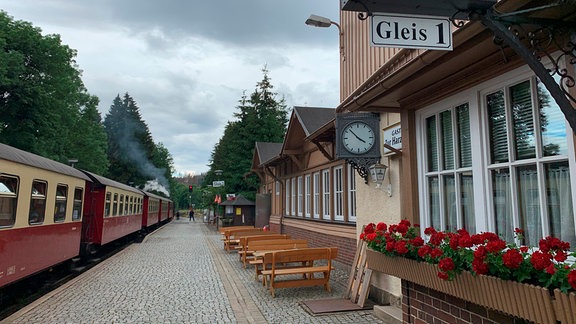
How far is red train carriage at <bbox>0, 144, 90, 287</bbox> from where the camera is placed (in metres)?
6.39

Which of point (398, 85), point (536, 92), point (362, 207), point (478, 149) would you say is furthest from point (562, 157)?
point (362, 207)

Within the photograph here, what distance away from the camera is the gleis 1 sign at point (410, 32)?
271cm

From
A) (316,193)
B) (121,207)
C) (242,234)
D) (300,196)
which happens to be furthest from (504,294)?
(121,207)

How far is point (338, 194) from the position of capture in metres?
10.6

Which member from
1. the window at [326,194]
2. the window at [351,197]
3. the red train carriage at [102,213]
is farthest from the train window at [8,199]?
the window at [326,194]

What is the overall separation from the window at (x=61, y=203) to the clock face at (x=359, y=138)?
648cm

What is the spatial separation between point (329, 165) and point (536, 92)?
26.2 ft

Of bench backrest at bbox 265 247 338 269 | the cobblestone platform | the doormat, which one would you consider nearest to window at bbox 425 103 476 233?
the cobblestone platform

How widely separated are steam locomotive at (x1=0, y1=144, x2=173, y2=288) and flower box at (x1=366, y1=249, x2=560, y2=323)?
6.33 metres

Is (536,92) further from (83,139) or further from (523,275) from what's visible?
(83,139)

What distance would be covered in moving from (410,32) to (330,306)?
4856 millimetres

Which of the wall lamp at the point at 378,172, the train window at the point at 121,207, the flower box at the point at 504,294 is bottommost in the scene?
the flower box at the point at 504,294

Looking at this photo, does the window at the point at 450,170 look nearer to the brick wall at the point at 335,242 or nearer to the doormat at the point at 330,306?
the doormat at the point at 330,306

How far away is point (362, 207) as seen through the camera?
7.24 meters
